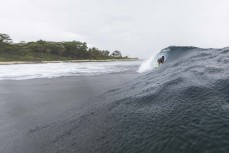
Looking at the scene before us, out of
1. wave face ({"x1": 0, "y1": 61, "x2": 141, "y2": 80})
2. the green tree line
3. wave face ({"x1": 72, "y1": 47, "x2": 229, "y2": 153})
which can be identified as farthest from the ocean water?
the green tree line

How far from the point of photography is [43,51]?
9681 cm

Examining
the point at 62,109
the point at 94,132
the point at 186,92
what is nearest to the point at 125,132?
the point at 94,132

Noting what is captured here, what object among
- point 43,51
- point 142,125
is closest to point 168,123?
point 142,125

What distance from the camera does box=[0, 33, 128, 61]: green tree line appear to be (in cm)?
8285

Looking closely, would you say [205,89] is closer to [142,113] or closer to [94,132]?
[142,113]

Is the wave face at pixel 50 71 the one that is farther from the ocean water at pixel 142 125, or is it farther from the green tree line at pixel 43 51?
the green tree line at pixel 43 51

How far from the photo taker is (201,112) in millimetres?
5543

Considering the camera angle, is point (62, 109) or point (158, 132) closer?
point (158, 132)

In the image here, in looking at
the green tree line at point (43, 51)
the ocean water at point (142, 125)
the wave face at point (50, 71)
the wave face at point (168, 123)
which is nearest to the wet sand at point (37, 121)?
the ocean water at point (142, 125)

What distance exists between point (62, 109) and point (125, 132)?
4.78m

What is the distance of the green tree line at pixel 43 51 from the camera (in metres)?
82.8

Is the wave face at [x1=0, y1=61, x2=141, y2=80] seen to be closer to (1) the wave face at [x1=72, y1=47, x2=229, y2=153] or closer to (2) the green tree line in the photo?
(1) the wave face at [x1=72, y1=47, x2=229, y2=153]

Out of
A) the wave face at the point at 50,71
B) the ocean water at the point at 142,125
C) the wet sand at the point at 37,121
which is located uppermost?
the ocean water at the point at 142,125

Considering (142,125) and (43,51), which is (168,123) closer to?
(142,125)
